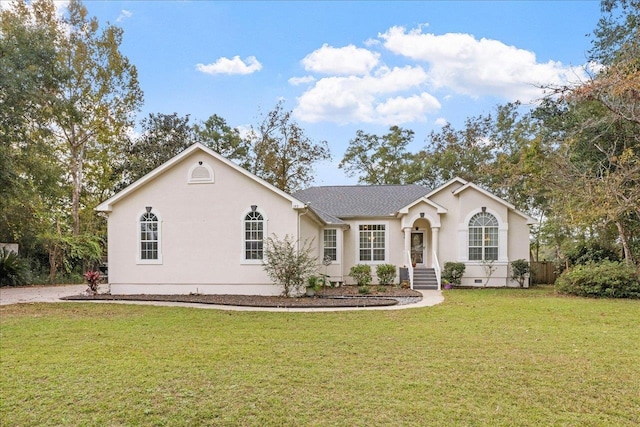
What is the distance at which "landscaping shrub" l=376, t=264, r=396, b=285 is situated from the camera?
18.5 meters

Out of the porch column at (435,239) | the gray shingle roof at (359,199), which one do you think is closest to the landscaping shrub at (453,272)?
the porch column at (435,239)

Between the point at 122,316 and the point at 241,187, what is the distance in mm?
6113

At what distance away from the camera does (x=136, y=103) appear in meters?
26.2

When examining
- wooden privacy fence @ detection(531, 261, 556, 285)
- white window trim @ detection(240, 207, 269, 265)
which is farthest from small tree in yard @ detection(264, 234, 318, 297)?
wooden privacy fence @ detection(531, 261, 556, 285)

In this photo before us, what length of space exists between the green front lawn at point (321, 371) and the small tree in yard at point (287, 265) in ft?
12.5

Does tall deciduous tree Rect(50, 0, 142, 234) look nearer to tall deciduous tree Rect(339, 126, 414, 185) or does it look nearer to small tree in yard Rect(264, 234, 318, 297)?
small tree in yard Rect(264, 234, 318, 297)

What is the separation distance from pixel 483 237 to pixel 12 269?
75.0 ft

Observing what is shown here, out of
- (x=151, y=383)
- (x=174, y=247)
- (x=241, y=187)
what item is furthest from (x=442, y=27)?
(x=151, y=383)

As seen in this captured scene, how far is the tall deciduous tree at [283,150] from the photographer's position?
103 feet

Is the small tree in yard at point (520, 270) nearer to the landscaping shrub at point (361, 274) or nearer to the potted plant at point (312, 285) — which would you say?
the landscaping shrub at point (361, 274)

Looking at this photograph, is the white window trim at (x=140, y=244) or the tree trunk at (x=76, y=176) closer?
the white window trim at (x=140, y=244)

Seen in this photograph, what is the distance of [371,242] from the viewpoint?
1972cm

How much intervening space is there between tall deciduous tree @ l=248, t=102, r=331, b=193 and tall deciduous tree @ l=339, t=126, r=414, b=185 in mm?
4146

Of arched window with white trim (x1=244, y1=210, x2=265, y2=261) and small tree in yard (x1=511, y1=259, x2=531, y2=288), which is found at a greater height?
arched window with white trim (x1=244, y1=210, x2=265, y2=261)
